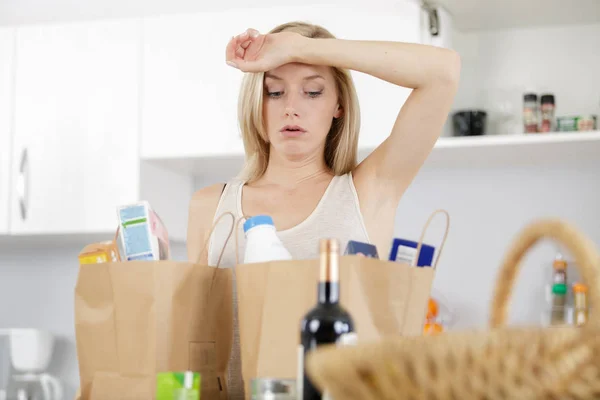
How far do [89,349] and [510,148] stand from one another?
5.64 ft

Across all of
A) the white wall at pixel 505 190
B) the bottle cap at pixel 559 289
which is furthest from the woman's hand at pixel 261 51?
the bottle cap at pixel 559 289

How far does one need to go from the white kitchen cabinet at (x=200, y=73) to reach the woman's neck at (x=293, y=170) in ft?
3.24

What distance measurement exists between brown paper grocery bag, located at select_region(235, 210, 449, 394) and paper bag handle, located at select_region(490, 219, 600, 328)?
0.16 m

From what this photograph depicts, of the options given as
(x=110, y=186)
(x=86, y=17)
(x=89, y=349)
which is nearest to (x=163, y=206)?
(x=110, y=186)

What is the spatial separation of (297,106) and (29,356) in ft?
5.86

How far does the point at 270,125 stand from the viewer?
4.88 feet

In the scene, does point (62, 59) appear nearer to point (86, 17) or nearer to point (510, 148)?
point (86, 17)

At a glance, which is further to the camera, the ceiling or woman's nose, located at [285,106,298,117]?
the ceiling

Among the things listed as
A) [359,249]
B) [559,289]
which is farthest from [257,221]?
[559,289]

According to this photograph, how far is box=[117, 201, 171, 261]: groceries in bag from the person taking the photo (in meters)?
1.00

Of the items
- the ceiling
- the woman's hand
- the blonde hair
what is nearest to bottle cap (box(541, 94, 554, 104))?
the ceiling

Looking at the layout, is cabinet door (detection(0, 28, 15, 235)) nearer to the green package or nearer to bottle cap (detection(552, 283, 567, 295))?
bottle cap (detection(552, 283, 567, 295))

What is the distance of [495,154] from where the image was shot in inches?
98.7

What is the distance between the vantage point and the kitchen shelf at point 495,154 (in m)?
2.35
